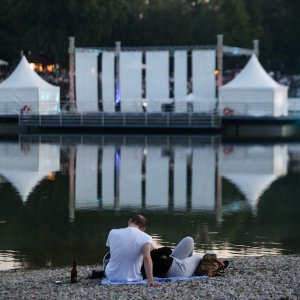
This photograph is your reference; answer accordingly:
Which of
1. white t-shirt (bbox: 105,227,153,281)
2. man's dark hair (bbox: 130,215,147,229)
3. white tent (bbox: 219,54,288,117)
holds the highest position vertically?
white tent (bbox: 219,54,288,117)

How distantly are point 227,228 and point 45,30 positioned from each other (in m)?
45.5

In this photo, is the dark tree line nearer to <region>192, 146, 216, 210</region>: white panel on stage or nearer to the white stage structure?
the white stage structure

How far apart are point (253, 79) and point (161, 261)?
112ft

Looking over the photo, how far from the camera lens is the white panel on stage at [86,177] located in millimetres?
21953

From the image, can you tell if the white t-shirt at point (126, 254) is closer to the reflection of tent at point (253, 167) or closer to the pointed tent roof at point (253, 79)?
the reflection of tent at point (253, 167)

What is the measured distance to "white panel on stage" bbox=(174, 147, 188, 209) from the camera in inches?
859

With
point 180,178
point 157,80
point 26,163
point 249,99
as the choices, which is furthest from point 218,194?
point 157,80

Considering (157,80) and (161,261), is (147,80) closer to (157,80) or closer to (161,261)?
(157,80)

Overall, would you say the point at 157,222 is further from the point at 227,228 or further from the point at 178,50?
the point at 178,50

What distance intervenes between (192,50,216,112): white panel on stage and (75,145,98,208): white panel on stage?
9473 millimetres

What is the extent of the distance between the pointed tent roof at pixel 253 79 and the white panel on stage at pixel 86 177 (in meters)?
9.96

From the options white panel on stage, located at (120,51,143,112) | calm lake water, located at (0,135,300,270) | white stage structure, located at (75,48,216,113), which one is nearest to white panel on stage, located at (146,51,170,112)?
white stage structure, located at (75,48,216,113)

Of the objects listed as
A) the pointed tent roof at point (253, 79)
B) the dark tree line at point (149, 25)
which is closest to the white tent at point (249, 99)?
the pointed tent roof at point (253, 79)

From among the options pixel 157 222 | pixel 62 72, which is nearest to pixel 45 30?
pixel 62 72
